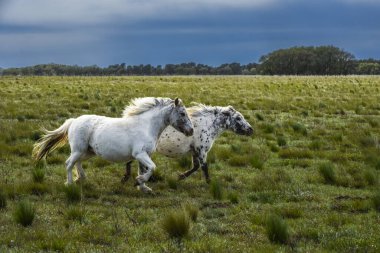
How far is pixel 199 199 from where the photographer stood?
1033 cm

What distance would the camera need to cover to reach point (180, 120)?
443 inches

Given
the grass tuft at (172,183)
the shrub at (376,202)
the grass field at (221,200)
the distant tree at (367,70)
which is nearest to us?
the grass field at (221,200)

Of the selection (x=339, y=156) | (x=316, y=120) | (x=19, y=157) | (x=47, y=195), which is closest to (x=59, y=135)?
(x=47, y=195)

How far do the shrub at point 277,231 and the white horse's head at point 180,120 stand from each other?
3.84 m

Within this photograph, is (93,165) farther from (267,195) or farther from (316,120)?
(316,120)

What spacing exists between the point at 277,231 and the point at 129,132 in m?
3.99

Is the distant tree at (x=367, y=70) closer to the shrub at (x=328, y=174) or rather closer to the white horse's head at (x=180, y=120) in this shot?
the shrub at (x=328, y=174)

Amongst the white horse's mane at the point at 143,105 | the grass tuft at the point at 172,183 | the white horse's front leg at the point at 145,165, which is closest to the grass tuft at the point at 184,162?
the grass tuft at the point at 172,183

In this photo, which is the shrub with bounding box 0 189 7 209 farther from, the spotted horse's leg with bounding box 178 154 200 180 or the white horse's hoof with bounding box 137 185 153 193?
the spotted horse's leg with bounding box 178 154 200 180

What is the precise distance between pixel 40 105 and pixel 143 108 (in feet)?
57.5

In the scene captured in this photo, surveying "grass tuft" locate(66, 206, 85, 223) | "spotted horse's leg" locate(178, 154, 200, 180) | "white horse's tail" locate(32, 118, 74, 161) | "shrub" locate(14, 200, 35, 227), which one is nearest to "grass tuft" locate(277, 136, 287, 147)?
"spotted horse's leg" locate(178, 154, 200, 180)

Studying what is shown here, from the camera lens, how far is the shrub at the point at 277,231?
25.0ft

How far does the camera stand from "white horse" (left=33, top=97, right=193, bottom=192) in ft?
34.7

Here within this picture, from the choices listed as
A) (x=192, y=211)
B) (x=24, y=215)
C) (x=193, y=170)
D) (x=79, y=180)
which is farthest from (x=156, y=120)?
(x=24, y=215)
